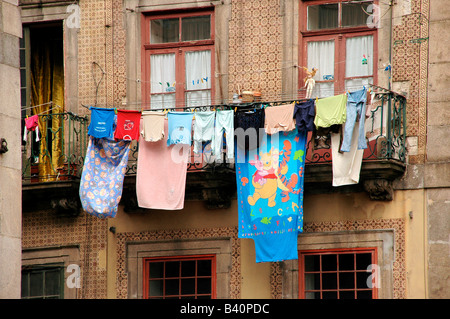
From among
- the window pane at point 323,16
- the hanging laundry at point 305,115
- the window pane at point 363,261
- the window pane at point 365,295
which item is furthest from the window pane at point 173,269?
the window pane at point 323,16

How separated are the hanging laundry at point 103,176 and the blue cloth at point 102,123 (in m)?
0.18

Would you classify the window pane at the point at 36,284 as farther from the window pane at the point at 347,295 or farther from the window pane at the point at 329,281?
the window pane at the point at 347,295

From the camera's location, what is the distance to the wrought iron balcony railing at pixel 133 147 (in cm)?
2431

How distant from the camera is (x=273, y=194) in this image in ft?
79.2

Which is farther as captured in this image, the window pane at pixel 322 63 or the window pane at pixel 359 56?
the window pane at pixel 322 63

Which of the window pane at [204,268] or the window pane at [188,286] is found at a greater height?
the window pane at [204,268]

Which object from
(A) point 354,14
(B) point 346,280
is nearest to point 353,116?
(A) point 354,14

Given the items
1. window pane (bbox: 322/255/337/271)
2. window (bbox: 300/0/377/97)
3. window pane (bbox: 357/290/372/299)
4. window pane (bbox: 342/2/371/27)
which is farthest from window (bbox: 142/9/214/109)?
window pane (bbox: 357/290/372/299)

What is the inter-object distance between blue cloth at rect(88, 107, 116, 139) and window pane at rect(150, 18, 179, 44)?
7.45 ft

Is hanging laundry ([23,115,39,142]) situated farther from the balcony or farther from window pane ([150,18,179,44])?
window pane ([150,18,179,44])

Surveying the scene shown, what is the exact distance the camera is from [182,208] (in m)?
25.0

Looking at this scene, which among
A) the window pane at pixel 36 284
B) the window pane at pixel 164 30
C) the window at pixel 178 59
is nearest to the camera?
the window pane at pixel 36 284

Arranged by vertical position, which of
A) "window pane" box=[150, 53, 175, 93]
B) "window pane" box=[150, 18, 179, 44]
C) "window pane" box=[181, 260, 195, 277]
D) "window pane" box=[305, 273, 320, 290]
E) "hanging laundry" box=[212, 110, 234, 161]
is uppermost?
"window pane" box=[150, 18, 179, 44]

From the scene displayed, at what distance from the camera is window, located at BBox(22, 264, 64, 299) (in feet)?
85.2
